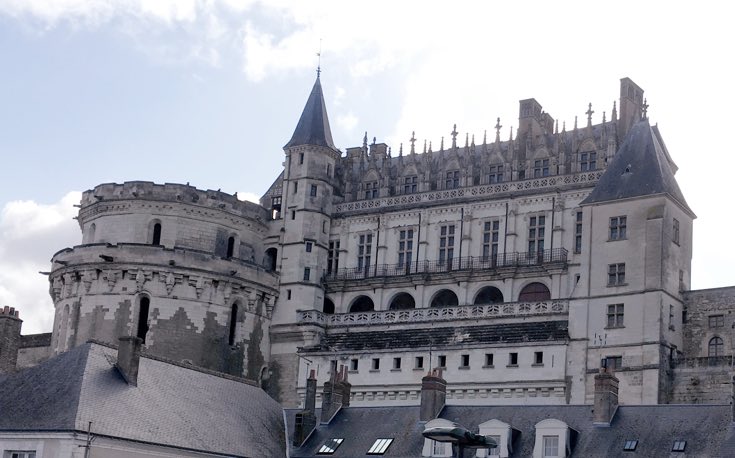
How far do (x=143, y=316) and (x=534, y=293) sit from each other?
703 inches

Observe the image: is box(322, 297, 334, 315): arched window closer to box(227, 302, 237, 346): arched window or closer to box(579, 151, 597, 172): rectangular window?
box(227, 302, 237, 346): arched window

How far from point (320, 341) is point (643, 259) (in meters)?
16.7

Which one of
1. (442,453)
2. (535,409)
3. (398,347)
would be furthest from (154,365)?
(398,347)

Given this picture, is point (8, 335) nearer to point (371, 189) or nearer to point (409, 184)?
point (371, 189)

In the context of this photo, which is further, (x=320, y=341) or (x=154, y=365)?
(x=320, y=341)

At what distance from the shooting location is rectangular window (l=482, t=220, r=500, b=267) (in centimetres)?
5853

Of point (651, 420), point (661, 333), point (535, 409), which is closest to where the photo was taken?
point (651, 420)

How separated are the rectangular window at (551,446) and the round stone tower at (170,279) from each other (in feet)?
83.3

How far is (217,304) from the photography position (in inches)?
2338

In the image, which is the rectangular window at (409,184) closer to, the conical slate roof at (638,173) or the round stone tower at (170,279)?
the round stone tower at (170,279)

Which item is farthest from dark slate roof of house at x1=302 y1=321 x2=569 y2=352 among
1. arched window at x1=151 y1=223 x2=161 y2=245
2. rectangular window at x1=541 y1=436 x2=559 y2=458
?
rectangular window at x1=541 y1=436 x2=559 y2=458

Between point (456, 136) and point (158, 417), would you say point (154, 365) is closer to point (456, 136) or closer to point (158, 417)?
point (158, 417)

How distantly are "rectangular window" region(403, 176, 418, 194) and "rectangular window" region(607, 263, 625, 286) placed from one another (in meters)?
14.0

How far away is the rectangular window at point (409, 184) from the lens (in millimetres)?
62531
